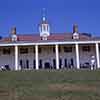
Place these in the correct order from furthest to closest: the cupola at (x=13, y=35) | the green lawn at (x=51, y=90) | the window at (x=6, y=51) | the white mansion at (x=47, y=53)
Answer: the cupola at (x=13, y=35) < the window at (x=6, y=51) < the white mansion at (x=47, y=53) < the green lawn at (x=51, y=90)

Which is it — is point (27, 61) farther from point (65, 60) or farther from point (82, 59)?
point (82, 59)

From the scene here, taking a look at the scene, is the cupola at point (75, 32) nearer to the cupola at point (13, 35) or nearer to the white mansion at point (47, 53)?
the white mansion at point (47, 53)

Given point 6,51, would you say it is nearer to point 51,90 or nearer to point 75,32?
point 75,32

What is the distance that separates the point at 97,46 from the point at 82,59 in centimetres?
472

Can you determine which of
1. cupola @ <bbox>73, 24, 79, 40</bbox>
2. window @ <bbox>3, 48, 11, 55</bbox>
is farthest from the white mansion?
cupola @ <bbox>73, 24, 79, 40</bbox>

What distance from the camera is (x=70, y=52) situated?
167 feet

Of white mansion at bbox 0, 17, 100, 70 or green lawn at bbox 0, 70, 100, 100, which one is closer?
green lawn at bbox 0, 70, 100, 100

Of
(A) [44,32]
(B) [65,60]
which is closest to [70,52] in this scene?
(B) [65,60]

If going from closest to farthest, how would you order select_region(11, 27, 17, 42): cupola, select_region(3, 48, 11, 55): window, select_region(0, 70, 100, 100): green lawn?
select_region(0, 70, 100, 100): green lawn, select_region(3, 48, 11, 55): window, select_region(11, 27, 17, 42): cupola

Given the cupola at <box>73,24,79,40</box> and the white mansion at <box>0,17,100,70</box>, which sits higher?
the cupola at <box>73,24,79,40</box>

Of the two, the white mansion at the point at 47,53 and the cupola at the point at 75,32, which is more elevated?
the cupola at the point at 75,32

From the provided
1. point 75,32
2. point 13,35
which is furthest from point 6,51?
point 75,32

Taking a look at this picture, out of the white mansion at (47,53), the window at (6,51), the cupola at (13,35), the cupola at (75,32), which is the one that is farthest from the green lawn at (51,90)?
the cupola at (13,35)

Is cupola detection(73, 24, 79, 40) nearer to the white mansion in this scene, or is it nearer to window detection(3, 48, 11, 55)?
the white mansion
